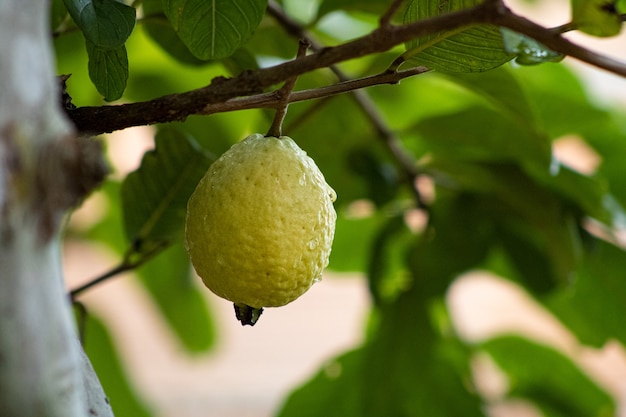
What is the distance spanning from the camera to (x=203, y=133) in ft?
3.57

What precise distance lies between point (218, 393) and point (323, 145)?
251 centimetres

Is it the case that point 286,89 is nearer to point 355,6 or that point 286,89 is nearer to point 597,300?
point 355,6

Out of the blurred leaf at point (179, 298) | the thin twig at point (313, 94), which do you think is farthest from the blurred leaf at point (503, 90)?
the blurred leaf at point (179, 298)

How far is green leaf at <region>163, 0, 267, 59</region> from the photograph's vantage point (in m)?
0.53

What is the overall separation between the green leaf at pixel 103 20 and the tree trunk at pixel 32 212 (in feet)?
0.62

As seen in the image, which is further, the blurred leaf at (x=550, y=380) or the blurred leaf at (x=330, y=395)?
the blurred leaf at (x=550, y=380)

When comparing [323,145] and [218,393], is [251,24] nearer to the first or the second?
[323,145]

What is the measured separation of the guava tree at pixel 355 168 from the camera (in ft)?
1.03

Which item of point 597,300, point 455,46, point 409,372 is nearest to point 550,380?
point 597,300

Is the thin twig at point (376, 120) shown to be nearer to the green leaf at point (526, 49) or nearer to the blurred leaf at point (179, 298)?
the green leaf at point (526, 49)

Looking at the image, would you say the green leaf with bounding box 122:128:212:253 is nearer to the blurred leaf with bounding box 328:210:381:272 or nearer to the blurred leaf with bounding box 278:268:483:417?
the blurred leaf with bounding box 278:268:483:417

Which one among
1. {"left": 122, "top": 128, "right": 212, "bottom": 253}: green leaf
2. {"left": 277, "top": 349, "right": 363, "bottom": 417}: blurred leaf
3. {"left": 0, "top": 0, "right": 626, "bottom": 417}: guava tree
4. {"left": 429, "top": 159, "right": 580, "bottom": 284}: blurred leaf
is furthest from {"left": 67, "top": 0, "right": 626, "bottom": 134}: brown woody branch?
{"left": 277, "top": 349, "right": 363, "bottom": 417}: blurred leaf

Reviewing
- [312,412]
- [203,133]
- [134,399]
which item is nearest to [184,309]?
[134,399]

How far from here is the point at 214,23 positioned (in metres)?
0.54
